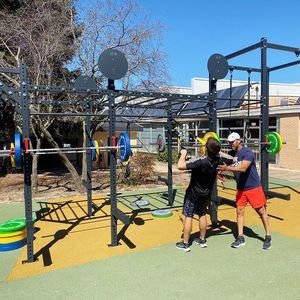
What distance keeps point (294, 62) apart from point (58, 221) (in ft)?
19.9

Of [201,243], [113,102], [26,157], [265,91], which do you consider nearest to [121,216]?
[201,243]

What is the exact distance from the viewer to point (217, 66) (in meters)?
5.42

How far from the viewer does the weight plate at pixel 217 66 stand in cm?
538

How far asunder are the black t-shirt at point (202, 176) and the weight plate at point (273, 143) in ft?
9.53

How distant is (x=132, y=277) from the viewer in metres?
3.52

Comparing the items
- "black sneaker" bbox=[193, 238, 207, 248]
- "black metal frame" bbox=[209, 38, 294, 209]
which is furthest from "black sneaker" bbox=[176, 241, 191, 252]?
"black metal frame" bbox=[209, 38, 294, 209]

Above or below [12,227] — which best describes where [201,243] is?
below

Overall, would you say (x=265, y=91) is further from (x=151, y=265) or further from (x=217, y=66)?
(x=151, y=265)

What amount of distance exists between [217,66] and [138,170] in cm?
497

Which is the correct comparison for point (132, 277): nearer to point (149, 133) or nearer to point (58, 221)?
point (58, 221)

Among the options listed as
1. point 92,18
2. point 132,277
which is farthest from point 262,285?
point 92,18

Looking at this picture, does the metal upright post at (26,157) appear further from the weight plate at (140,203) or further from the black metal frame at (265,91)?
the black metal frame at (265,91)

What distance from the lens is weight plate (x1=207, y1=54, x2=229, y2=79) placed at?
538 centimetres

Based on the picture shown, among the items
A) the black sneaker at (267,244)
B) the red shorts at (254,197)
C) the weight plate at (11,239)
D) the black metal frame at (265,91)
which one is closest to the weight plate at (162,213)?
the red shorts at (254,197)
